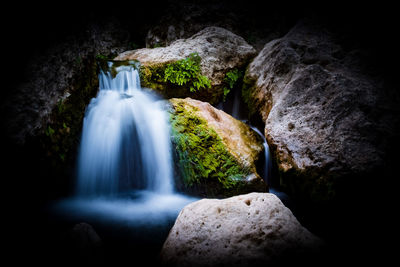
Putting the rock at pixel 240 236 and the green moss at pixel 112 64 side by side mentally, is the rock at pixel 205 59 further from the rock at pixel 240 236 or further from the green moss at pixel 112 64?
the rock at pixel 240 236

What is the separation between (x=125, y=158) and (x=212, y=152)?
2.20 meters

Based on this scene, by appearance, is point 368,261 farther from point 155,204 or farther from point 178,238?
point 155,204

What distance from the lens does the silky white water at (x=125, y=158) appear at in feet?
13.0

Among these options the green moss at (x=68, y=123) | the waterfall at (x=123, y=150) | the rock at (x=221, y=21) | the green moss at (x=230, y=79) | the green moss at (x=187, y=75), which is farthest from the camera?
the rock at (x=221, y=21)

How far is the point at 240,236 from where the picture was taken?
183 centimetres

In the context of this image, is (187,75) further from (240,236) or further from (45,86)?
(240,236)

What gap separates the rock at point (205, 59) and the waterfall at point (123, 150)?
886 mm

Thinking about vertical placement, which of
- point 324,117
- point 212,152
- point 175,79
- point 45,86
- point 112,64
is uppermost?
point 112,64

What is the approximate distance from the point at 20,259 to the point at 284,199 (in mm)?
3891

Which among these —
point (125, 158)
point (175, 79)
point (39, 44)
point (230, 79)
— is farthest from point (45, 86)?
point (230, 79)

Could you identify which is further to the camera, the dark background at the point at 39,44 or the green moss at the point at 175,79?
the green moss at the point at 175,79

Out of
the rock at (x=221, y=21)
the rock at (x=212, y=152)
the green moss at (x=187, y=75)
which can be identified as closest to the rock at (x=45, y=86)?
the green moss at (x=187, y=75)

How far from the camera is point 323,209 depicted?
120 inches

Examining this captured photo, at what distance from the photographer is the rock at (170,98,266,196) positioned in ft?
11.7
